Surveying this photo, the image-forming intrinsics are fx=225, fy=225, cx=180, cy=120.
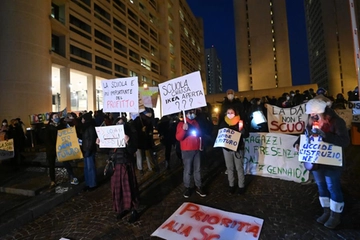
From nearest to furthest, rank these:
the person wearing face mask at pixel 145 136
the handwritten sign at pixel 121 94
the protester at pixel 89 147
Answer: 1. the handwritten sign at pixel 121 94
2. the protester at pixel 89 147
3. the person wearing face mask at pixel 145 136

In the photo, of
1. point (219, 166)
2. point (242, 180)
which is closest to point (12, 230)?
point (242, 180)

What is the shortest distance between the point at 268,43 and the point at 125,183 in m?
50.3

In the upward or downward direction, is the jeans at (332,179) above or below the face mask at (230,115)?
below

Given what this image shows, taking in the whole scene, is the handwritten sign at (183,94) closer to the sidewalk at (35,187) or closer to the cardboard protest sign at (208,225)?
the cardboard protest sign at (208,225)

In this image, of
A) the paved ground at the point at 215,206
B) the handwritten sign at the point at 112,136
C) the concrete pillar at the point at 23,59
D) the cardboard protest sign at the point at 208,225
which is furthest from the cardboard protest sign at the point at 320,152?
the concrete pillar at the point at 23,59

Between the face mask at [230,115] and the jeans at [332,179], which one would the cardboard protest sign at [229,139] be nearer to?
the face mask at [230,115]

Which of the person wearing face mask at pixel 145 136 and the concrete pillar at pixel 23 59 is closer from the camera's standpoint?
the person wearing face mask at pixel 145 136

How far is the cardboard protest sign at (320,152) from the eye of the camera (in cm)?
316

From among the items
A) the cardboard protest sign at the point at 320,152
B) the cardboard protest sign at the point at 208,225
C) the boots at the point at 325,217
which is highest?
the cardboard protest sign at the point at 320,152

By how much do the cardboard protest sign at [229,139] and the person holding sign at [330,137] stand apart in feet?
4.55

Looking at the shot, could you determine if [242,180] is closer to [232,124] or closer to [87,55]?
[232,124]

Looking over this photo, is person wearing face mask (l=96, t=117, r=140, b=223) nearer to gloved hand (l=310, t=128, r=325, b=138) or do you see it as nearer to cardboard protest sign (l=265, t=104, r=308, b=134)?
gloved hand (l=310, t=128, r=325, b=138)

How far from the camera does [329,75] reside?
8281cm

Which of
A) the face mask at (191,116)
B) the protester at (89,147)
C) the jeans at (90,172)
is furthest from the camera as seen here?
the jeans at (90,172)
